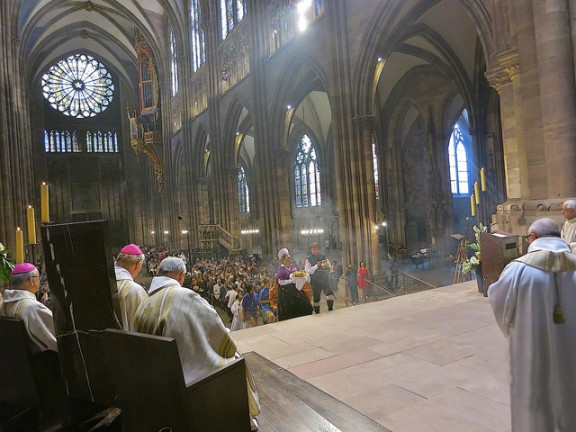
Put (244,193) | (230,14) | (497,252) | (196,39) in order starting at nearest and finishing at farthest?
1. (497,252)
2. (230,14)
3. (196,39)
4. (244,193)

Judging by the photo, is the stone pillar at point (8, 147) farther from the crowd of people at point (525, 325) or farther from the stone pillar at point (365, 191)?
the crowd of people at point (525, 325)

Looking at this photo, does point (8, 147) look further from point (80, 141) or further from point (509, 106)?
point (80, 141)

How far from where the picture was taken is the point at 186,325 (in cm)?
248

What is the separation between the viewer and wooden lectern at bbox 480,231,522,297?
19.7 feet

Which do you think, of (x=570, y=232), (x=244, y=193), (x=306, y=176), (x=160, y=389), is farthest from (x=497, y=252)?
A: (x=244, y=193)

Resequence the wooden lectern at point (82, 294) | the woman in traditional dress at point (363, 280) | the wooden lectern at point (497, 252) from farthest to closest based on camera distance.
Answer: the woman in traditional dress at point (363, 280) < the wooden lectern at point (497, 252) < the wooden lectern at point (82, 294)

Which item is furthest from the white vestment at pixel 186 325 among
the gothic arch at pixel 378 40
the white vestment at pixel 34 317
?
the gothic arch at pixel 378 40

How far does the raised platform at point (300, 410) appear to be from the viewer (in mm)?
2812

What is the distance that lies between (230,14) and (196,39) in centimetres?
570

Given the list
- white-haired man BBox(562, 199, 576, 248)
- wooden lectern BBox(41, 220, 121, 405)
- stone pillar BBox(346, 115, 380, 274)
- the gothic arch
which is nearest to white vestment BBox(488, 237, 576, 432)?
white-haired man BBox(562, 199, 576, 248)

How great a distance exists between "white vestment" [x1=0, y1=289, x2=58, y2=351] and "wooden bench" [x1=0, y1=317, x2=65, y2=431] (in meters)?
0.06

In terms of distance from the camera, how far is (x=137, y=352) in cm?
213

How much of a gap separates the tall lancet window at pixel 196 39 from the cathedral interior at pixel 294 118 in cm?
17

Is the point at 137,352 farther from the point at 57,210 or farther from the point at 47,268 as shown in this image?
the point at 57,210
